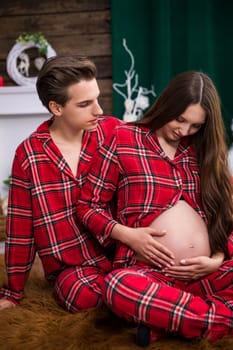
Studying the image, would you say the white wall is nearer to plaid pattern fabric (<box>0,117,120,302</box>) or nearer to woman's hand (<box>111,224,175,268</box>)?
plaid pattern fabric (<box>0,117,120,302</box>)

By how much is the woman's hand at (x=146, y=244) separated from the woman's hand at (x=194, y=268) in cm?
3

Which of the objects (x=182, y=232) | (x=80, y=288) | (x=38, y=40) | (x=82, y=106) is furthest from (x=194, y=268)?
(x=38, y=40)

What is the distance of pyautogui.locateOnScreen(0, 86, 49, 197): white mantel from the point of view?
3355 millimetres

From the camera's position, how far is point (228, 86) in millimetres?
3387

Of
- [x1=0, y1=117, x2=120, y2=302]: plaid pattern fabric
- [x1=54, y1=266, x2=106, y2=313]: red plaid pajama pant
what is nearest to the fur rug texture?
[x1=54, y1=266, x2=106, y2=313]: red plaid pajama pant

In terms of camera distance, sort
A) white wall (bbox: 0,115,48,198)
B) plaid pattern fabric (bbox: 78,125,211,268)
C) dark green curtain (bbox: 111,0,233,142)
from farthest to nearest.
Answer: white wall (bbox: 0,115,48,198), dark green curtain (bbox: 111,0,233,142), plaid pattern fabric (bbox: 78,125,211,268)

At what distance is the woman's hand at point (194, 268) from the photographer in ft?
5.10

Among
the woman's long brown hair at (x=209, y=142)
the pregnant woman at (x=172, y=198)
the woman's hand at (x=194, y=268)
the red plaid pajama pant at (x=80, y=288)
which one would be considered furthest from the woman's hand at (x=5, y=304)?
the woman's long brown hair at (x=209, y=142)

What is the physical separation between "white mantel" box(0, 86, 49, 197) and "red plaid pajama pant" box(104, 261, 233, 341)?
2.04 m

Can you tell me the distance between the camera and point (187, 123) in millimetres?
1602

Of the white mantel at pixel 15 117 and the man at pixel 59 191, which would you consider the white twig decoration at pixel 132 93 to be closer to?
the white mantel at pixel 15 117

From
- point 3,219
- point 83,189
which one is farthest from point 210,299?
point 3,219

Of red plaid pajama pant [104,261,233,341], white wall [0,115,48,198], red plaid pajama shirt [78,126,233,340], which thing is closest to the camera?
red plaid pajama pant [104,261,233,341]

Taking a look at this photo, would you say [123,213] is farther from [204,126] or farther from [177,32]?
[177,32]
